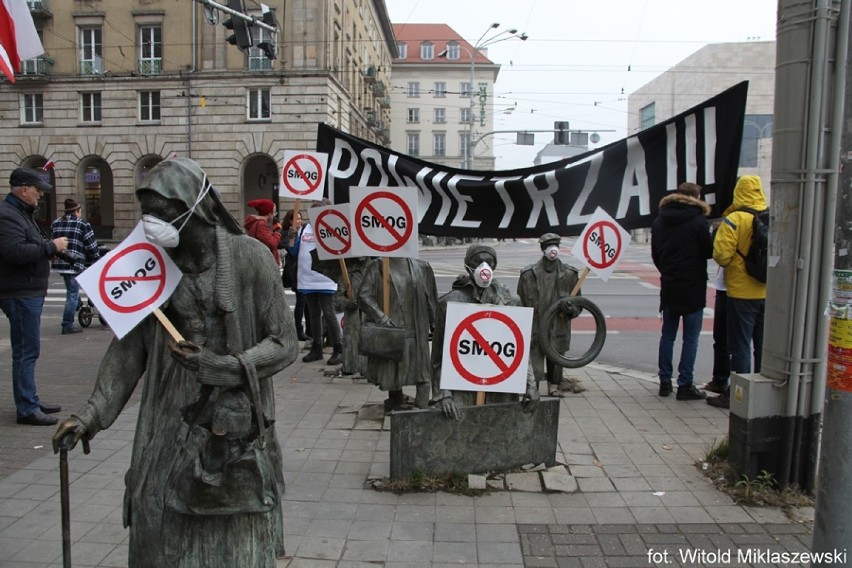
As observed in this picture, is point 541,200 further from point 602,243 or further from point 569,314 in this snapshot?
point 569,314

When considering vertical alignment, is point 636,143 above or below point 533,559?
above

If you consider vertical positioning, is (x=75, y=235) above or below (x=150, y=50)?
below

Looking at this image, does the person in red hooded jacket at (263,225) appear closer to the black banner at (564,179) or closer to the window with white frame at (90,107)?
the black banner at (564,179)

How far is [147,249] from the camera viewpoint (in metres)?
2.56

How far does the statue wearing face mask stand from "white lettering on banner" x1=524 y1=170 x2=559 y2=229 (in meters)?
Result: 1.37

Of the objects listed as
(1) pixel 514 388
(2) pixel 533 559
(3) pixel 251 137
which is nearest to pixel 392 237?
(1) pixel 514 388

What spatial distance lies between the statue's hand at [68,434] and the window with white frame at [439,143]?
8376cm

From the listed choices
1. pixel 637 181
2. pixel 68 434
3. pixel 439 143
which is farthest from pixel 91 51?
pixel 439 143

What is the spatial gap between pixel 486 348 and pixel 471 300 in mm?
424

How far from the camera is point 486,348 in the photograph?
16.0 feet

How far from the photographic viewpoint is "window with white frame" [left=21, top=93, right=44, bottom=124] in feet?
123

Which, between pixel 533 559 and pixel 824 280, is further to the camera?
pixel 824 280

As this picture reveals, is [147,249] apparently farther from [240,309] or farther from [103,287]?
[240,309]

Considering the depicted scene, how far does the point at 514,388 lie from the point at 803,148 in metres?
2.48
